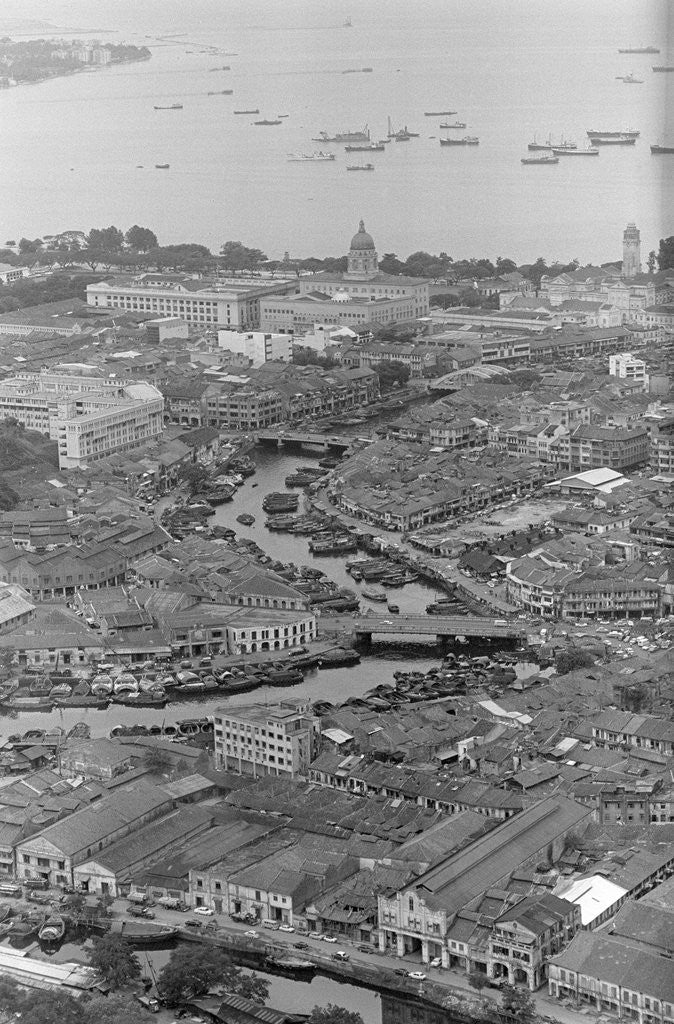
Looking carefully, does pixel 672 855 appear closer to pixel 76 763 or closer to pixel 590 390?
pixel 76 763

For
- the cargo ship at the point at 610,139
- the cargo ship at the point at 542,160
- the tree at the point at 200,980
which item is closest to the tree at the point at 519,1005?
the tree at the point at 200,980

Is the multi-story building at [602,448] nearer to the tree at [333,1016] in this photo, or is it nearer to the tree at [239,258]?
the tree at [333,1016]

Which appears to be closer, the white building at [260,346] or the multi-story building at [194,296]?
the white building at [260,346]

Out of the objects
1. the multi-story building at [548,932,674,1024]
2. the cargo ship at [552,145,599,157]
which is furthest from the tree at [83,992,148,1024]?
the cargo ship at [552,145,599,157]

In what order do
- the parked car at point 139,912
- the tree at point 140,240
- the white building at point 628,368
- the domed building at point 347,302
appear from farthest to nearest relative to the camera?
the tree at point 140,240 < the domed building at point 347,302 < the white building at point 628,368 < the parked car at point 139,912

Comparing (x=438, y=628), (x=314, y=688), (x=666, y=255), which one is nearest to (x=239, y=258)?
(x=666, y=255)

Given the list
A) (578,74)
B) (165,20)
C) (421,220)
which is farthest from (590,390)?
(165,20)

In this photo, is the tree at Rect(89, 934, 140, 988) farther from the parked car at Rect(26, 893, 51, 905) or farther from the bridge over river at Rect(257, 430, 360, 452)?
the bridge over river at Rect(257, 430, 360, 452)

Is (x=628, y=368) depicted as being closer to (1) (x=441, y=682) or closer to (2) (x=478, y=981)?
(1) (x=441, y=682)
